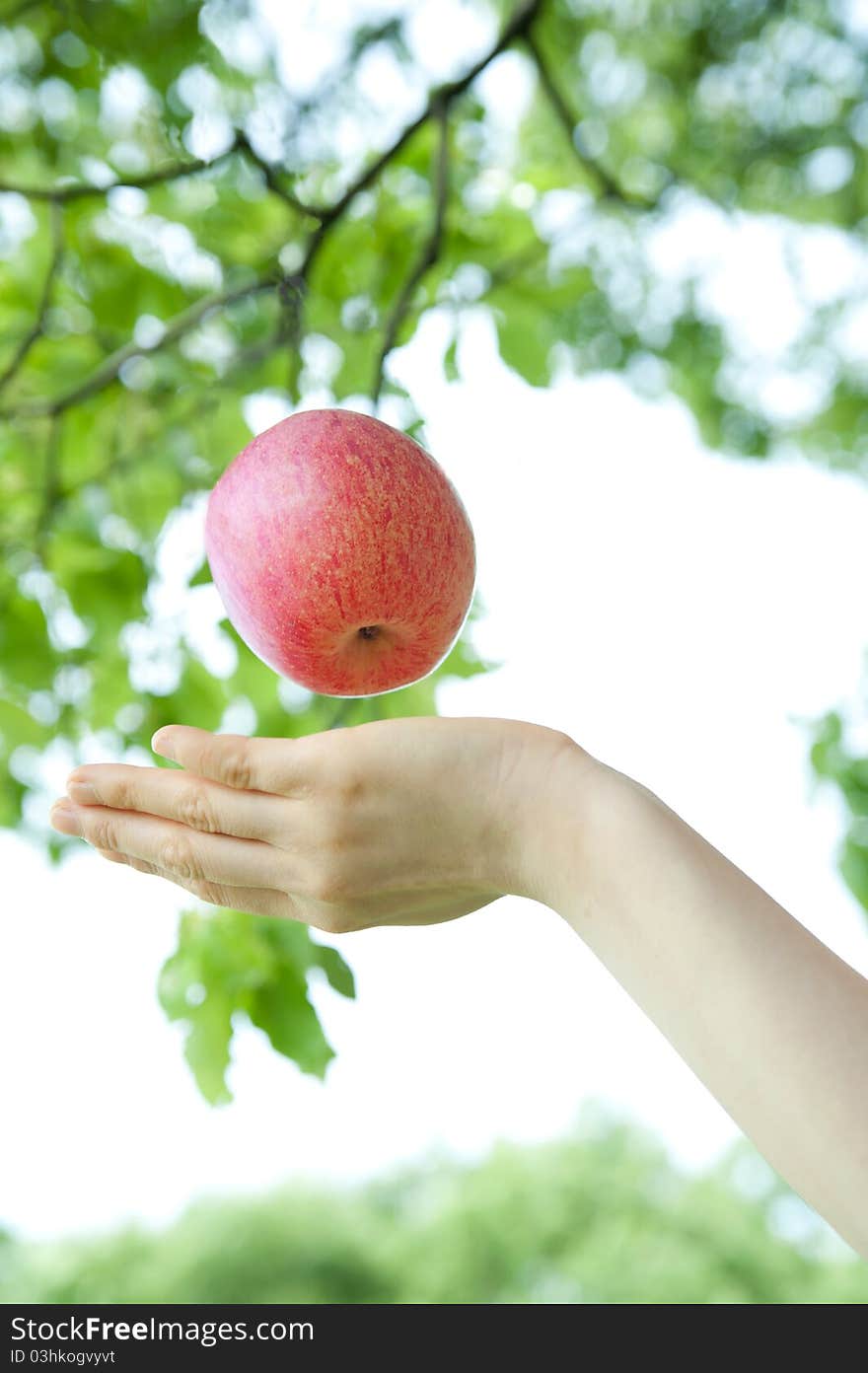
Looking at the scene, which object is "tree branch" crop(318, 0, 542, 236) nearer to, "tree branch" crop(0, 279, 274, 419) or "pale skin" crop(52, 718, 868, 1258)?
"tree branch" crop(0, 279, 274, 419)

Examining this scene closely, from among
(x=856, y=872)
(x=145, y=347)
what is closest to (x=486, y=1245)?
(x=856, y=872)

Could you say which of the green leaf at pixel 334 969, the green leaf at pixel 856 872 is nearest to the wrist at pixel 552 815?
the green leaf at pixel 334 969

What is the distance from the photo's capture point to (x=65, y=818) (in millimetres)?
970

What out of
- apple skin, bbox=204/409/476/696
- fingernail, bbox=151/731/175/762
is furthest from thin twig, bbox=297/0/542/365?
fingernail, bbox=151/731/175/762

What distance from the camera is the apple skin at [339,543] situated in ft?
3.52

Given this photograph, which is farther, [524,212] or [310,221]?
[524,212]

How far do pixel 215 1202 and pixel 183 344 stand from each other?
838 cm

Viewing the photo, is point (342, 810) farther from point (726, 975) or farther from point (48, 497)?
point (48, 497)

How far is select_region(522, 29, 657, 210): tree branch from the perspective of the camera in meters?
1.79

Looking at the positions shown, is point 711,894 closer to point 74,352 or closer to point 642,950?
point 642,950

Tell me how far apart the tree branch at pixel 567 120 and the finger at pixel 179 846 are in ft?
4.68

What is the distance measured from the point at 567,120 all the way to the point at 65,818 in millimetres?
1501

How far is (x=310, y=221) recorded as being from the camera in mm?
1729
